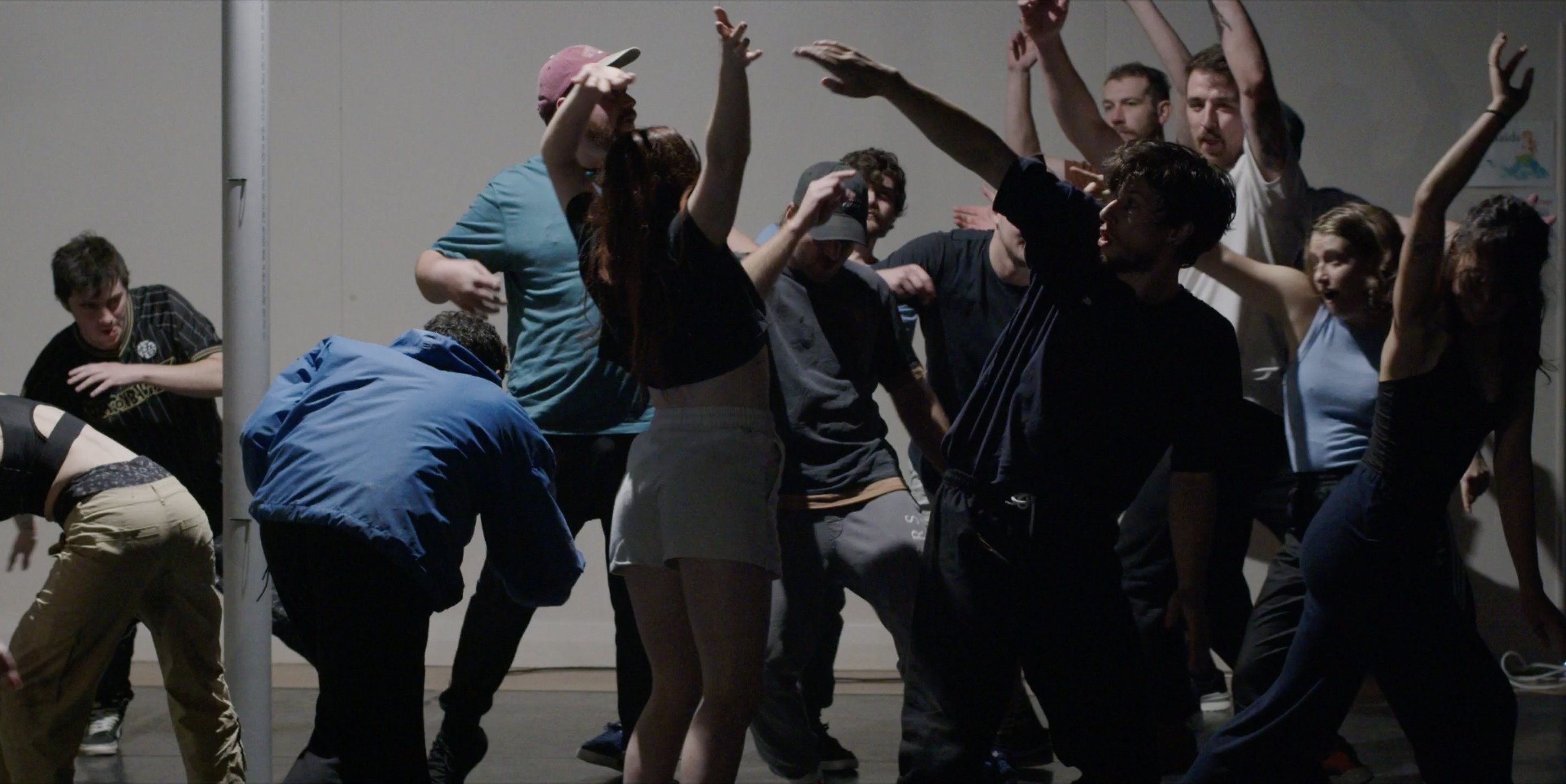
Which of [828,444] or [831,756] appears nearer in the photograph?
[828,444]

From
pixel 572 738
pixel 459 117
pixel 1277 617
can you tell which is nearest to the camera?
pixel 1277 617

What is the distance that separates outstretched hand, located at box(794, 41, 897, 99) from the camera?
2566 millimetres

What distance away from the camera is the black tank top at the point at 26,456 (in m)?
3.39

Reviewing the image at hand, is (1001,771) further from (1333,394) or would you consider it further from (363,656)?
(363,656)

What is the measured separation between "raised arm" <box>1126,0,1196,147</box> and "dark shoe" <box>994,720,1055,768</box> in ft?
5.15

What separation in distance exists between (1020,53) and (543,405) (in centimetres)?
139

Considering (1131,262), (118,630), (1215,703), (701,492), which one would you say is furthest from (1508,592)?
(118,630)

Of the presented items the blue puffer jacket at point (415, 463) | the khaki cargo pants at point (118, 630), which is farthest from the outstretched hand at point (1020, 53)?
the khaki cargo pants at point (118, 630)

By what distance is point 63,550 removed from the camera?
3393mm

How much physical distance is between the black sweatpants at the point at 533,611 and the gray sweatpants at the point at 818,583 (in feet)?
1.04

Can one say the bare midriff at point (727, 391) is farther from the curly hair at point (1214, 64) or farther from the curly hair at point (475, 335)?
the curly hair at point (1214, 64)

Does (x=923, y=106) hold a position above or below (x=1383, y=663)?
above

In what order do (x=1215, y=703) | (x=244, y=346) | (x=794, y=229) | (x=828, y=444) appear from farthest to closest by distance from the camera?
(x=1215, y=703)
(x=828, y=444)
(x=244, y=346)
(x=794, y=229)

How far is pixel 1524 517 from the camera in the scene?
3.15m
